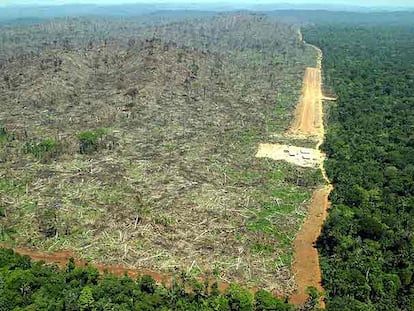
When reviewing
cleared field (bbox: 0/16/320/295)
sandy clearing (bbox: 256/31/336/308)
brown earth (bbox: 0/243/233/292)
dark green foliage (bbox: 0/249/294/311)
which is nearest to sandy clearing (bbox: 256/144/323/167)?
sandy clearing (bbox: 256/31/336/308)

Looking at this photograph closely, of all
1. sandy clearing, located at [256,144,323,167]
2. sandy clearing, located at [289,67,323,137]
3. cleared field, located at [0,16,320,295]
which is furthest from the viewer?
sandy clearing, located at [289,67,323,137]

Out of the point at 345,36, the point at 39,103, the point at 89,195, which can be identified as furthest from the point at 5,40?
the point at 89,195

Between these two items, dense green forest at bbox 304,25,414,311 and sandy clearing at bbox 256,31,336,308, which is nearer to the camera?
dense green forest at bbox 304,25,414,311

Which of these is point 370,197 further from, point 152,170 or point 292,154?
point 152,170

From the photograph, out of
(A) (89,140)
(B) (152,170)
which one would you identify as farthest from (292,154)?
(A) (89,140)

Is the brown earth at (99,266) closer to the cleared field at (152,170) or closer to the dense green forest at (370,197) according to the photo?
the cleared field at (152,170)

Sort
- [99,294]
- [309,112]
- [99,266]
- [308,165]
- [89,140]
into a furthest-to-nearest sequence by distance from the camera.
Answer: [309,112] < [89,140] < [308,165] < [99,266] < [99,294]

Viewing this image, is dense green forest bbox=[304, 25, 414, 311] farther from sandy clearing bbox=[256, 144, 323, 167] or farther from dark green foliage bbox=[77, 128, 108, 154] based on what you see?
dark green foliage bbox=[77, 128, 108, 154]

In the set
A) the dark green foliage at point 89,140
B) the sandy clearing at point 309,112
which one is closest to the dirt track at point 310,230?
the sandy clearing at point 309,112
